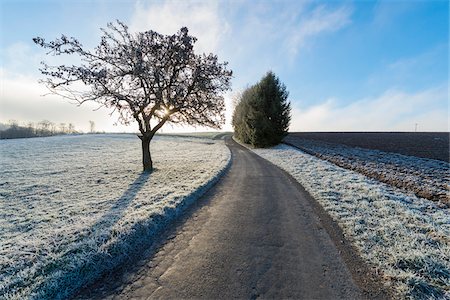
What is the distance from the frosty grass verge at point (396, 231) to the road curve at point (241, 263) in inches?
32.8

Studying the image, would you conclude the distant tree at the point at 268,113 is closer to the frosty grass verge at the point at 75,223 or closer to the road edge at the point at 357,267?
the frosty grass verge at the point at 75,223

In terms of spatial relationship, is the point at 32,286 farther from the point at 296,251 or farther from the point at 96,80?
the point at 96,80

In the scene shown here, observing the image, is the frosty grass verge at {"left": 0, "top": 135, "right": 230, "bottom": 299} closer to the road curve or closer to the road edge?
the road curve

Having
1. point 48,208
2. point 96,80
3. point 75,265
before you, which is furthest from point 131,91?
point 75,265

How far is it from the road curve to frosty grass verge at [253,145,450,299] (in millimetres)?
833

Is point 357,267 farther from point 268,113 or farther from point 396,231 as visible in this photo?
point 268,113

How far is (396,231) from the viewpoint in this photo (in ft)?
19.8

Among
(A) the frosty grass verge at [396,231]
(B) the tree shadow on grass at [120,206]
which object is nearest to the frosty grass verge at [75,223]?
(B) the tree shadow on grass at [120,206]

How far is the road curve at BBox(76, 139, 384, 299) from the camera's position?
388 centimetres

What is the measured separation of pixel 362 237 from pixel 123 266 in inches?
241

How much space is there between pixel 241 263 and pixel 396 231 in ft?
15.7

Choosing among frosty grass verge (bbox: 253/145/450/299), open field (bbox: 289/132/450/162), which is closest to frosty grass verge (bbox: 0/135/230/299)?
frosty grass verge (bbox: 253/145/450/299)

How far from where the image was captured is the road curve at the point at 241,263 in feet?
12.7

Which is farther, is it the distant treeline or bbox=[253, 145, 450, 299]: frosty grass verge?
the distant treeline
